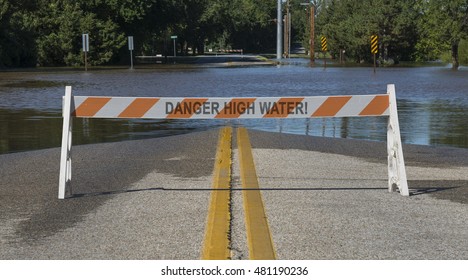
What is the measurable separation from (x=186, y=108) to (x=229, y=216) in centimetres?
195

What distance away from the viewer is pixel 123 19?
8588cm

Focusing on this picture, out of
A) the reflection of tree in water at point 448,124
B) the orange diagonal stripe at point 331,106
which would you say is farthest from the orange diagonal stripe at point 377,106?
the reflection of tree in water at point 448,124

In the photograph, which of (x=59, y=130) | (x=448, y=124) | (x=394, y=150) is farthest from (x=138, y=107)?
(x=448, y=124)

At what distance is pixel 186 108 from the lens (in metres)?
9.27

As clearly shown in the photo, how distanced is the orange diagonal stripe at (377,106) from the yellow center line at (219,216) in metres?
1.69

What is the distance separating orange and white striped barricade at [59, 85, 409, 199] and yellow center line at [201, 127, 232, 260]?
2.79ft


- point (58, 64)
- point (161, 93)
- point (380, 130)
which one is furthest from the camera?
point (58, 64)

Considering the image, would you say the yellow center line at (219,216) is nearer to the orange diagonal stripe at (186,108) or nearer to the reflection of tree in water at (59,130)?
the orange diagonal stripe at (186,108)

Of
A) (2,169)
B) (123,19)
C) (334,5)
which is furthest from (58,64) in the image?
Result: (2,169)

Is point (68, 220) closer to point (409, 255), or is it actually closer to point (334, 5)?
point (409, 255)

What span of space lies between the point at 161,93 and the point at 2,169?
19.1 m

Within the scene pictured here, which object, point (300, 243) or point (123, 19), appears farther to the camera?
point (123, 19)

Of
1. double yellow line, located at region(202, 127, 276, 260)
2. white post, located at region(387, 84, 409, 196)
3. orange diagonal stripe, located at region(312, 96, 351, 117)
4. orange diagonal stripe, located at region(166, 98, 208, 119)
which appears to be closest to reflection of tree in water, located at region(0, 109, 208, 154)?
double yellow line, located at region(202, 127, 276, 260)

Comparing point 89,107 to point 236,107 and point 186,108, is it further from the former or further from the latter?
point 236,107
